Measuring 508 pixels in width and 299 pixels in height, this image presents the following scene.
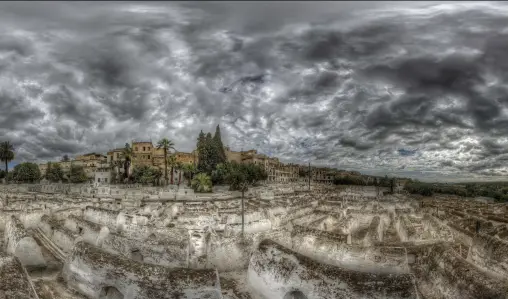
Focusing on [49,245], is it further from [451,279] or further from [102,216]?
[451,279]

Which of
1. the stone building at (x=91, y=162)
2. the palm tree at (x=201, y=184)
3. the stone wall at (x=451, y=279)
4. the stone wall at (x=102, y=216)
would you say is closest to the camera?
the stone wall at (x=451, y=279)

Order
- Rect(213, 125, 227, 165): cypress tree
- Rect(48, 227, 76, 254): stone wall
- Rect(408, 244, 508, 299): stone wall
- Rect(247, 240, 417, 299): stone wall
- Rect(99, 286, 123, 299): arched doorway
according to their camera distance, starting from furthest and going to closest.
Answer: Rect(213, 125, 227, 165): cypress tree < Rect(48, 227, 76, 254): stone wall < Rect(99, 286, 123, 299): arched doorway < Rect(247, 240, 417, 299): stone wall < Rect(408, 244, 508, 299): stone wall

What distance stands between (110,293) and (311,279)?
6.23 meters

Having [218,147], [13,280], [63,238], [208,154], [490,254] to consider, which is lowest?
[490,254]

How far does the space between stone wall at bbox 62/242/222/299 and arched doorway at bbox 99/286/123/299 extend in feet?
0.40

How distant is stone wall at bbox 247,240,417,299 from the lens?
9.42 metres

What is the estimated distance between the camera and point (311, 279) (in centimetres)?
1037

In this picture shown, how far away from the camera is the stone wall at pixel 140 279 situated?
32.0 feet

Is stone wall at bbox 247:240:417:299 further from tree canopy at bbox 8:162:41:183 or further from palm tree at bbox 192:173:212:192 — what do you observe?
tree canopy at bbox 8:162:41:183

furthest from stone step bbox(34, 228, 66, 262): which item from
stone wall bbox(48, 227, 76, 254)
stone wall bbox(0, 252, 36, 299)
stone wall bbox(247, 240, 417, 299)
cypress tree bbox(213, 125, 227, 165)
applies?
cypress tree bbox(213, 125, 227, 165)

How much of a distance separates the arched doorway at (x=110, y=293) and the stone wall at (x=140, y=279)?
12cm

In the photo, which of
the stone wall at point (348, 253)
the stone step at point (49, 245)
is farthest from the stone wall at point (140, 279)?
the stone wall at point (348, 253)

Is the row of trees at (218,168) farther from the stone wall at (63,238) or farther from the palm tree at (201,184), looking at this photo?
the stone wall at (63,238)

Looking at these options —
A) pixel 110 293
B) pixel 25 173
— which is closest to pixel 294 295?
pixel 110 293
